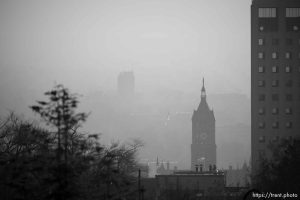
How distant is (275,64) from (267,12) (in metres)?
9.19

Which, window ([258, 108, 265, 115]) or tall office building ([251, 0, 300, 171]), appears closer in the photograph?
tall office building ([251, 0, 300, 171])

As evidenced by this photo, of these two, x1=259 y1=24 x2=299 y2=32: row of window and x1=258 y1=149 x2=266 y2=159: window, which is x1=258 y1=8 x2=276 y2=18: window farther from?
x1=258 y1=149 x2=266 y2=159: window

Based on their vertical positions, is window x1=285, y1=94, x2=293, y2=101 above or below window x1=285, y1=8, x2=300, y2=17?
below

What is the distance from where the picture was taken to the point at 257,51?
6029 inches

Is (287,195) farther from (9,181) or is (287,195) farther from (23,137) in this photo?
(9,181)

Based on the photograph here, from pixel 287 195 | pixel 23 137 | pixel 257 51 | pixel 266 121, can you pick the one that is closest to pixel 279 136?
pixel 266 121

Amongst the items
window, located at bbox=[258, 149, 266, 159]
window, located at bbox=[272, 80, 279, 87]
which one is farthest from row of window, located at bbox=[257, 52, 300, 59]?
window, located at bbox=[258, 149, 266, 159]

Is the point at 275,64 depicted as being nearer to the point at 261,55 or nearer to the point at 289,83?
the point at 261,55

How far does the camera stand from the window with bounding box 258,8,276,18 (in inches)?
5960

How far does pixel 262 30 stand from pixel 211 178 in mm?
31693

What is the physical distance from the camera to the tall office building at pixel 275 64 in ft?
493

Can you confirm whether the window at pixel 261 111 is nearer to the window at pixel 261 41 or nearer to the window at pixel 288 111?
the window at pixel 288 111

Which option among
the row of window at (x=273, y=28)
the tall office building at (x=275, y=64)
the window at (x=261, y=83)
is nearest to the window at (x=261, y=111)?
the tall office building at (x=275, y=64)

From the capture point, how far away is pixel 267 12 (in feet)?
498
